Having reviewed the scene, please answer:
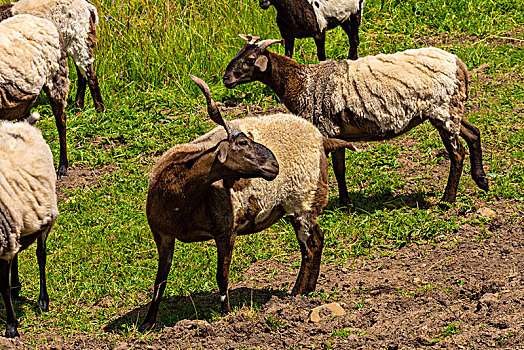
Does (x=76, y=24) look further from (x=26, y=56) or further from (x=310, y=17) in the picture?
(x=310, y=17)

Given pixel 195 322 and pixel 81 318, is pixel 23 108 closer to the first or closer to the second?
pixel 81 318

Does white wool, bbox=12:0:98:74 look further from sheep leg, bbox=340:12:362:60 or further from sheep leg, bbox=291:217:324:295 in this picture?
sheep leg, bbox=291:217:324:295

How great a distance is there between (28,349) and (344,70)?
178 inches

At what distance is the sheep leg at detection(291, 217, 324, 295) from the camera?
663 cm

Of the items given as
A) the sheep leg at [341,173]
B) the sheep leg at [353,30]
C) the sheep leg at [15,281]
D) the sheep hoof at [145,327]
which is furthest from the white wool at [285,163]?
the sheep leg at [353,30]

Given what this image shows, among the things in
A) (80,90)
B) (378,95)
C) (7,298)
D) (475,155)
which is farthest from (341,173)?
(80,90)

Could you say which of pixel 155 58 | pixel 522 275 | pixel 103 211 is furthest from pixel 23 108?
pixel 522 275

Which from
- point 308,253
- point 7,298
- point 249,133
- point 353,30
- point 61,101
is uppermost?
point 249,133

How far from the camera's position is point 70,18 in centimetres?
1078

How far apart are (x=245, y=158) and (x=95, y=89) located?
225 inches

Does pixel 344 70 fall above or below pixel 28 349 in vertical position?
above

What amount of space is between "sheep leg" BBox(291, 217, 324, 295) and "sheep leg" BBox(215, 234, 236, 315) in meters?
0.68

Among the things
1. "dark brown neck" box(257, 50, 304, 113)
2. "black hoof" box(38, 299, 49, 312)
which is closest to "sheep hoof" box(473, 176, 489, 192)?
"dark brown neck" box(257, 50, 304, 113)

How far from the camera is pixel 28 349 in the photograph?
19.2 ft
